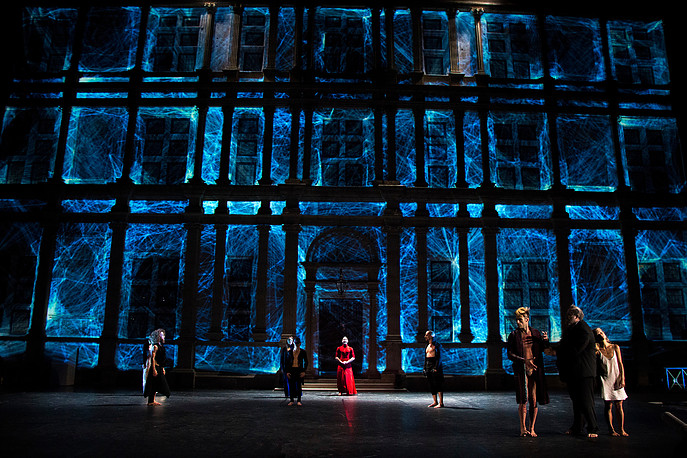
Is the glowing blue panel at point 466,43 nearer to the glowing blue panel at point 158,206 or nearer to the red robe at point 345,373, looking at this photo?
the red robe at point 345,373

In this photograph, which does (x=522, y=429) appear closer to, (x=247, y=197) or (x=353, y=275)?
(x=353, y=275)

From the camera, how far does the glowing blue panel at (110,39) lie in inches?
774

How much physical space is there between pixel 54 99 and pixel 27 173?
114 inches

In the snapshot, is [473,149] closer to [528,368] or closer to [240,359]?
[240,359]

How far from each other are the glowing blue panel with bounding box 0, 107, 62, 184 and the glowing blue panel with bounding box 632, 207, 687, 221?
69.6 feet

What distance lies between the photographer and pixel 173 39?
65.1 ft

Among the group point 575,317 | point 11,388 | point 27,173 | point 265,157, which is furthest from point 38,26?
point 575,317

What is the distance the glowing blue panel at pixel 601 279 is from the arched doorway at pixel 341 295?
709 centimetres

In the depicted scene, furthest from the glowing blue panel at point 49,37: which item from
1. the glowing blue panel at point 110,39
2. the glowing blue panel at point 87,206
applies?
the glowing blue panel at point 87,206

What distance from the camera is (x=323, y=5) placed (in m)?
19.7

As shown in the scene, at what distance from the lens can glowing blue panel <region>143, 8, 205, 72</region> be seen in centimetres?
1958

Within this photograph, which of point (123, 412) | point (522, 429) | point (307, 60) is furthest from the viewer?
point (307, 60)

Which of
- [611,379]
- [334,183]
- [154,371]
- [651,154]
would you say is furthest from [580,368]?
[651,154]

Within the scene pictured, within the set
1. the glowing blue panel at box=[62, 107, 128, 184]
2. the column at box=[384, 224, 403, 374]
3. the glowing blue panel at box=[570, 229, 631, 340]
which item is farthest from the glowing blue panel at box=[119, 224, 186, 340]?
the glowing blue panel at box=[570, 229, 631, 340]
